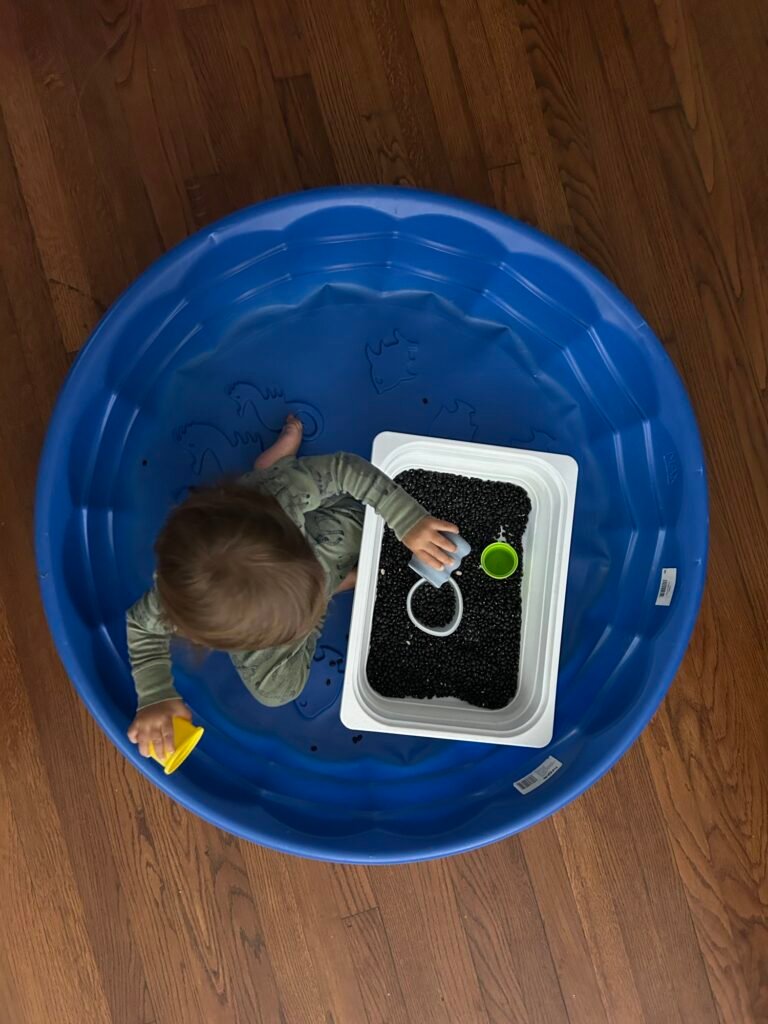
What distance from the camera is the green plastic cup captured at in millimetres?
1156

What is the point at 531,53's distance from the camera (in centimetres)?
123

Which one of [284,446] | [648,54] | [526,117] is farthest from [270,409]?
[648,54]

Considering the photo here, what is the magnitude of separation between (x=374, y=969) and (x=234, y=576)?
708mm

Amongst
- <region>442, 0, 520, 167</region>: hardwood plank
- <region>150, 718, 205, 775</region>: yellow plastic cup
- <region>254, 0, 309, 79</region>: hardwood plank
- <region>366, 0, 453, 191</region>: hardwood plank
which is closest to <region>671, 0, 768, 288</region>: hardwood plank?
<region>442, 0, 520, 167</region>: hardwood plank

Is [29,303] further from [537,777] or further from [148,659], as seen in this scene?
[537,777]

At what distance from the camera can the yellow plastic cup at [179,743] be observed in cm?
91

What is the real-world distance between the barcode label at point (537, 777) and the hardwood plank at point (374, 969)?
291 mm

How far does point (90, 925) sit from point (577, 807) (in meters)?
0.70

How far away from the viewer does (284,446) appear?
44.3 inches

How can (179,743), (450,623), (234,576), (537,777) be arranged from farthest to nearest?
(450,623) < (537,777) < (179,743) < (234,576)

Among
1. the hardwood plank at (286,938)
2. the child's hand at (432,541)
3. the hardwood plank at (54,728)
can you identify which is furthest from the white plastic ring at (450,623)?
the hardwood plank at (54,728)

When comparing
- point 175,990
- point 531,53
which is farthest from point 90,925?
point 531,53

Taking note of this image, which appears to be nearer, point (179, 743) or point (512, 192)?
point (179, 743)

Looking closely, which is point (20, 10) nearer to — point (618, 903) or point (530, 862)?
point (530, 862)
